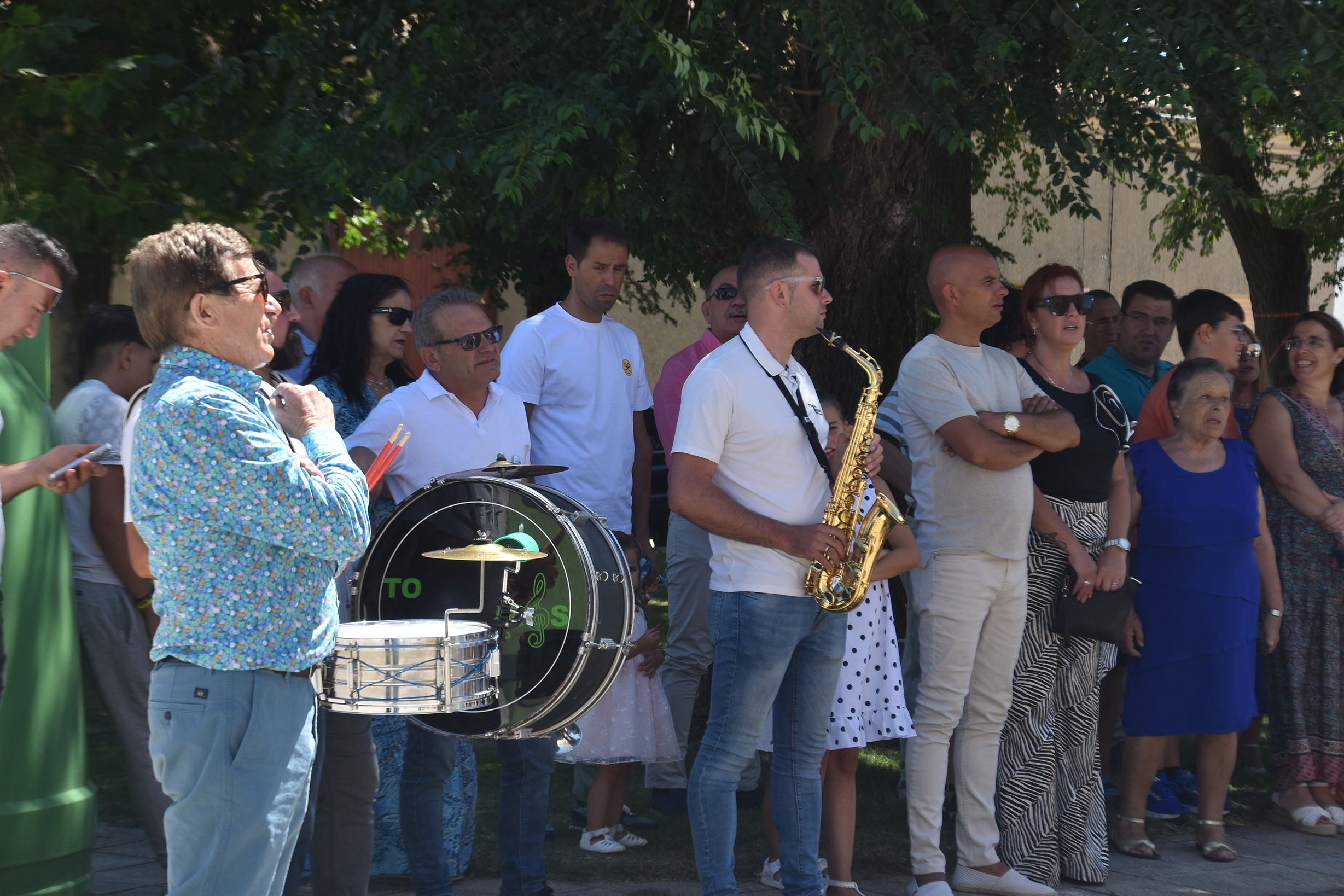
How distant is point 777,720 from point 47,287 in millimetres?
2570

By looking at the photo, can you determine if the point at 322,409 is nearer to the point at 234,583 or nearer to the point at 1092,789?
the point at 234,583

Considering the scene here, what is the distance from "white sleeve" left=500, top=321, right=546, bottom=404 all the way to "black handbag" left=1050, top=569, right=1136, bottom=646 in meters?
2.16

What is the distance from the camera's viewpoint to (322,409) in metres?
3.09

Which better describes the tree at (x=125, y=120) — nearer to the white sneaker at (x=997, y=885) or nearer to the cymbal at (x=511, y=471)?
the cymbal at (x=511, y=471)

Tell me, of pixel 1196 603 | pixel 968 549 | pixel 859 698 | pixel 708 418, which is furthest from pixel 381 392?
pixel 1196 603

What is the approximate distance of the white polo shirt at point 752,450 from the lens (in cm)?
419

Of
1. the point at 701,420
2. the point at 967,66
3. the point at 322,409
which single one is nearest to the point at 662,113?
the point at 967,66

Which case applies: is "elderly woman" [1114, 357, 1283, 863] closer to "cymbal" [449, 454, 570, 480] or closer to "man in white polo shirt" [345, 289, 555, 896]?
"man in white polo shirt" [345, 289, 555, 896]

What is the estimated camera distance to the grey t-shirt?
4.92 m

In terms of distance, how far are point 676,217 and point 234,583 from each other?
3.74 m

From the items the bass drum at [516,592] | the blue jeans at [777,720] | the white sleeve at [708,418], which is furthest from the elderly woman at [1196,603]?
the bass drum at [516,592]

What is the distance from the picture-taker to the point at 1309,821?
600 centimetres

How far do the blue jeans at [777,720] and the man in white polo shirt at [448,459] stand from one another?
62 centimetres

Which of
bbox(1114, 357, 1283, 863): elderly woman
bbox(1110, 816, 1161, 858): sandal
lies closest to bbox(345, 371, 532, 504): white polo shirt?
bbox(1114, 357, 1283, 863): elderly woman
